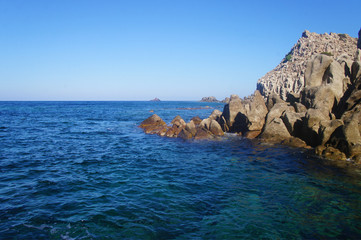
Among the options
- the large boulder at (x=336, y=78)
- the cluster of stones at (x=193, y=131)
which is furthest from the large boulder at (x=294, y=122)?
the cluster of stones at (x=193, y=131)

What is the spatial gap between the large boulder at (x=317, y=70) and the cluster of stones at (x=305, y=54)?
26224 millimetres

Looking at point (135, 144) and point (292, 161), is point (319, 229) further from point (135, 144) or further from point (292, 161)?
Result: point (135, 144)

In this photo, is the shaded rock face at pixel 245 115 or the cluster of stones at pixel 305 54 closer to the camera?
the shaded rock face at pixel 245 115

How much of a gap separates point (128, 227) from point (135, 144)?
1632cm

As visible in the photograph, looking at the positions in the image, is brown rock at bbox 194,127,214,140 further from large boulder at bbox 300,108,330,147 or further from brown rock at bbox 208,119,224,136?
large boulder at bbox 300,108,330,147

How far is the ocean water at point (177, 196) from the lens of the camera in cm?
868

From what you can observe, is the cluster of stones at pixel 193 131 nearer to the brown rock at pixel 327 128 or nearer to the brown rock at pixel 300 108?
the brown rock at pixel 300 108

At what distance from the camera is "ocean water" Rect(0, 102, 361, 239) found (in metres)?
8.68

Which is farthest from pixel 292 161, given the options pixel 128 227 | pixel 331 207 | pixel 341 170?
pixel 128 227

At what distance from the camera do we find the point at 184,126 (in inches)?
1204

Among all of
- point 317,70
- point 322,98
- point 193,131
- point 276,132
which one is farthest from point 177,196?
point 317,70

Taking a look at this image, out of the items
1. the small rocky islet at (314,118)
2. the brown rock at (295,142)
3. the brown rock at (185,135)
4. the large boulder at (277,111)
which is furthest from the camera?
the brown rock at (185,135)

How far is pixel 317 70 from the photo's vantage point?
27078 millimetres

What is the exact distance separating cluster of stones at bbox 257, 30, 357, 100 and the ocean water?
4332 cm
